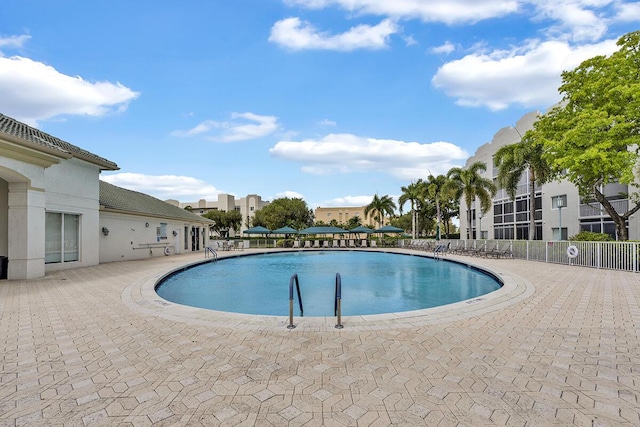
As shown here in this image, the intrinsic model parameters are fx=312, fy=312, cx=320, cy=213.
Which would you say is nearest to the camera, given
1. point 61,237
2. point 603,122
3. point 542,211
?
point 61,237

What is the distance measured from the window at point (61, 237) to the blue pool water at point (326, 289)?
14.7ft

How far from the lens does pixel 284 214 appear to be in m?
55.7

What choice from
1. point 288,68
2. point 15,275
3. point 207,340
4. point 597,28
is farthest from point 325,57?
point 15,275

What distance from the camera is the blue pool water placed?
27.8 ft

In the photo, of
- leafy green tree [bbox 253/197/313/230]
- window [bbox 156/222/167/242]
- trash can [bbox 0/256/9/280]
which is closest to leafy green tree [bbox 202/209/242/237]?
leafy green tree [bbox 253/197/313/230]

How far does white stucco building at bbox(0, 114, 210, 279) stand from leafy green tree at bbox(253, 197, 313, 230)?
33.3 m

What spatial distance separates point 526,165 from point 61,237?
2582 centimetres

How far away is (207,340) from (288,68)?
12.8 m

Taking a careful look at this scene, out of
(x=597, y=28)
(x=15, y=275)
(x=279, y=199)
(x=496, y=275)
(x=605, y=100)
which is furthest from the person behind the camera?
(x=279, y=199)

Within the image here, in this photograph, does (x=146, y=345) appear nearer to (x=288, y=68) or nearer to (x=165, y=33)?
(x=165, y=33)

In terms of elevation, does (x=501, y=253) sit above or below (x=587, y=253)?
below

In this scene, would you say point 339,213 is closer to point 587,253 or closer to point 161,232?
point 161,232

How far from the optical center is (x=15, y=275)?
10141 mm

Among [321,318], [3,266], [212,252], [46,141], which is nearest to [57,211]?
[46,141]
